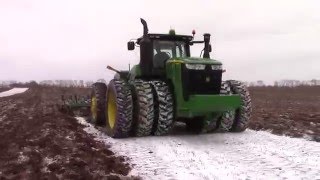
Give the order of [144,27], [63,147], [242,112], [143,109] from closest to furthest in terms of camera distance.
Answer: [63,147] → [143,109] → [144,27] → [242,112]

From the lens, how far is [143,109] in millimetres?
10453

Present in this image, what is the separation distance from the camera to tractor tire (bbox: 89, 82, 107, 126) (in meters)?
13.6

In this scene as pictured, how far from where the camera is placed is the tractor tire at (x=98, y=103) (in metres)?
13.6

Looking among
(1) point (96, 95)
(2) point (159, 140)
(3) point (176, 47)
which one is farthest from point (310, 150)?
(1) point (96, 95)

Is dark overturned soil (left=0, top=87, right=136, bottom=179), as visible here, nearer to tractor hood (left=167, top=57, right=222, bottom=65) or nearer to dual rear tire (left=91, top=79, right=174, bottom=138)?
dual rear tire (left=91, top=79, right=174, bottom=138)

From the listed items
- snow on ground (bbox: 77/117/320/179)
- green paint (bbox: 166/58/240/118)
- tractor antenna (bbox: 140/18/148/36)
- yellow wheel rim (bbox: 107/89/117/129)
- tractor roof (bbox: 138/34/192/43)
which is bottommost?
snow on ground (bbox: 77/117/320/179)

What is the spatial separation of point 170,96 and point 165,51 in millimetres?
1692

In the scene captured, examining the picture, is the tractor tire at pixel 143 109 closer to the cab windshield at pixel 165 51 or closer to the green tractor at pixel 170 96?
the green tractor at pixel 170 96

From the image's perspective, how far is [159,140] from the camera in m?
10.2

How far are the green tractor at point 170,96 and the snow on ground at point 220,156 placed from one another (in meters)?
0.42

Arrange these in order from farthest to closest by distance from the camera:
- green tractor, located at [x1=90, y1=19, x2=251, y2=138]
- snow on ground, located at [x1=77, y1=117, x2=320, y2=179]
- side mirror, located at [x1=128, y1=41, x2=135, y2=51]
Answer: side mirror, located at [x1=128, y1=41, x2=135, y2=51]
green tractor, located at [x1=90, y1=19, x2=251, y2=138]
snow on ground, located at [x1=77, y1=117, x2=320, y2=179]

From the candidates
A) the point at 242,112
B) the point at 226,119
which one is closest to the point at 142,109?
the point at 226,119

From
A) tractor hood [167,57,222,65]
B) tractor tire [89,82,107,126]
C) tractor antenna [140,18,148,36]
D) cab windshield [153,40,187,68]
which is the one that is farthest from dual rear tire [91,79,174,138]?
tractor tire [89,82,107,126]

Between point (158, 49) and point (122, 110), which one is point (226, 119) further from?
point (122, 110)
